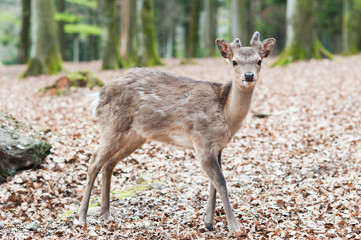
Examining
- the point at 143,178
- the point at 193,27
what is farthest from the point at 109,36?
the point at 143,178

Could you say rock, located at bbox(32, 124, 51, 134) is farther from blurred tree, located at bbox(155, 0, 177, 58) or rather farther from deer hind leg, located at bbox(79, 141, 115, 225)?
blurred tree, located at bbox(155, 0, 177, 58)

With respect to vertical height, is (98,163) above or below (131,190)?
above

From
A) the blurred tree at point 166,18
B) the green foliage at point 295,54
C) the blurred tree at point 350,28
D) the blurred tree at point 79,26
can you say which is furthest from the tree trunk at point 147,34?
the blurred tree at point 166,18

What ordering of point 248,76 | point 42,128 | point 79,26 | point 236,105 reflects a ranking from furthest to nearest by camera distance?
1. point 79,26
2. point 42,128
3. point 236,105
4. point 248,76

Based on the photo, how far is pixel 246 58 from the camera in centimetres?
473

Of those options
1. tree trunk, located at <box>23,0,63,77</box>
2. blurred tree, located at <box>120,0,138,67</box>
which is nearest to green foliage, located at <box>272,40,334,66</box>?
blurred tree, located at <box>120,0,138,67</box>

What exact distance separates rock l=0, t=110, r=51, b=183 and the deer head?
11.7ft

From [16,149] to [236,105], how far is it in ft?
11.8

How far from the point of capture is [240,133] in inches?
358

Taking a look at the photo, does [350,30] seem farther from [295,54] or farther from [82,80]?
[82,80]

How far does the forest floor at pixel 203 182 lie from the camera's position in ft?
16.5

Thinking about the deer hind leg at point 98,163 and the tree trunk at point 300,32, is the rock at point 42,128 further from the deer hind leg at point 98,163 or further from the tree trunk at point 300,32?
the tree trunk at point 300,32

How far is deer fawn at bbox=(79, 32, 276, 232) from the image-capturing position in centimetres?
484

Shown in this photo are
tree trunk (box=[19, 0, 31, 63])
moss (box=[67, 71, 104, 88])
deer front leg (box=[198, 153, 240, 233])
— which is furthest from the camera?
tree trunk (box=[19, 0, 31, 63])
